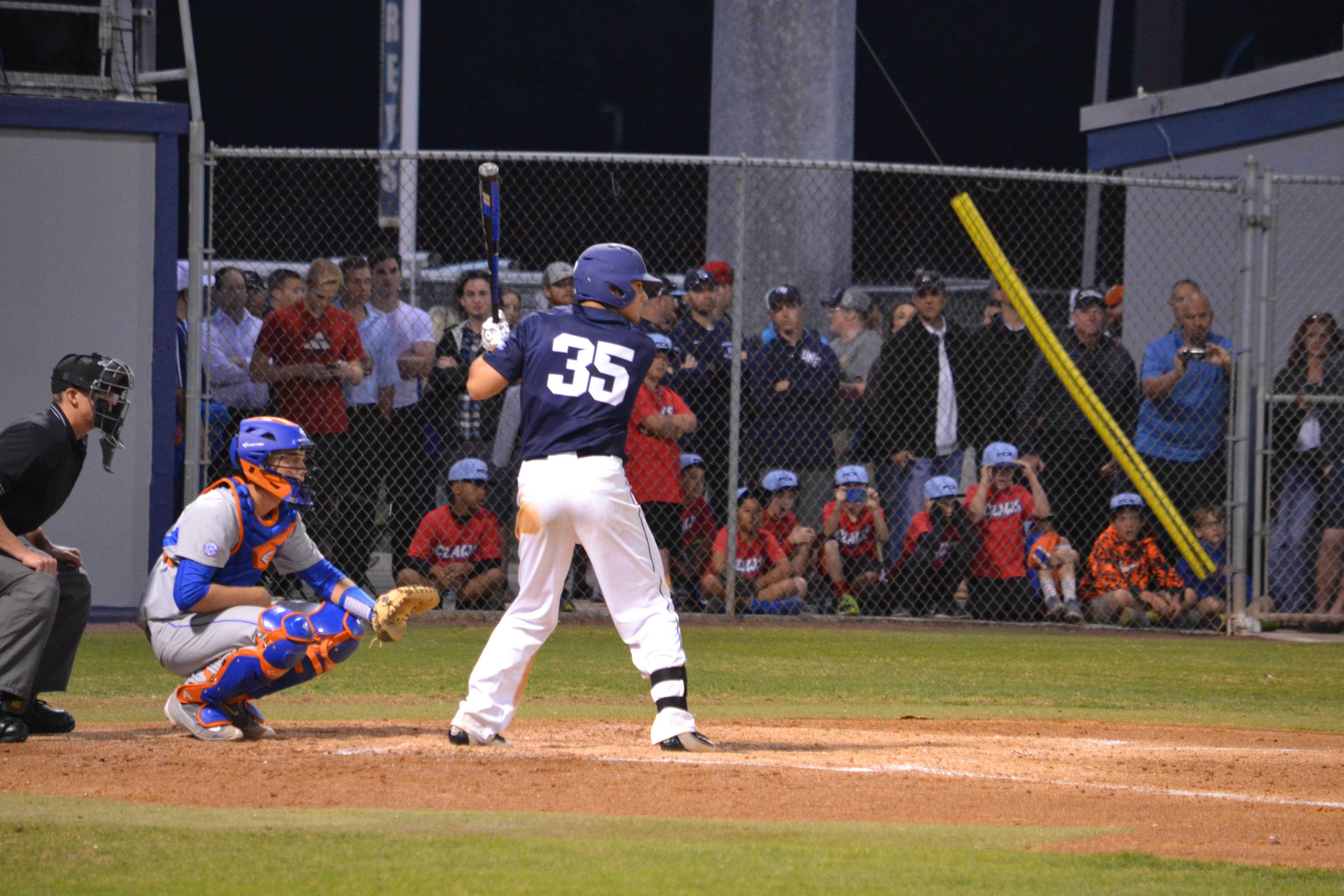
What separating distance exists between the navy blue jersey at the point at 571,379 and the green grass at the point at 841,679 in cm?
175

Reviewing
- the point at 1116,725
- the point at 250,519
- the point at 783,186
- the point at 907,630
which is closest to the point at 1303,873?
the point at 1116,725

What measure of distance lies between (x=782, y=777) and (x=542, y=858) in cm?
145

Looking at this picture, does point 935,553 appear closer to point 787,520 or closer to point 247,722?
point 787,520

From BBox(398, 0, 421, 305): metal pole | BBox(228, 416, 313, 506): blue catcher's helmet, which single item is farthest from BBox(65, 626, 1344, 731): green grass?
BBox(398, 0, 421, 305): metal pole

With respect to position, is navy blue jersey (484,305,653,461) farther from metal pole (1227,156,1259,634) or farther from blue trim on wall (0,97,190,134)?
metal pole (1227,156,1259,634)

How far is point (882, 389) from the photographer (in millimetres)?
10438

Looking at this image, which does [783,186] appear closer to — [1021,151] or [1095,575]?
[1095,575]

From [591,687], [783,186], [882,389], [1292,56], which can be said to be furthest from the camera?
[1292,56]

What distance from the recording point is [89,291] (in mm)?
10055

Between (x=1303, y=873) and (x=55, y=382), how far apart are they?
4.56 meters

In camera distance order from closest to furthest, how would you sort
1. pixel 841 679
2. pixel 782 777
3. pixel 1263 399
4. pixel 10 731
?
pixel 782 777, pixel 10 731, pixel 841 679, pixel 1263 399

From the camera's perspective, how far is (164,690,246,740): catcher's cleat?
5801 millimetres

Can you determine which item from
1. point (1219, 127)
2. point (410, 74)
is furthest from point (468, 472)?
point (1219, 127)

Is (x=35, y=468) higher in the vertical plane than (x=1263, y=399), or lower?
lower
